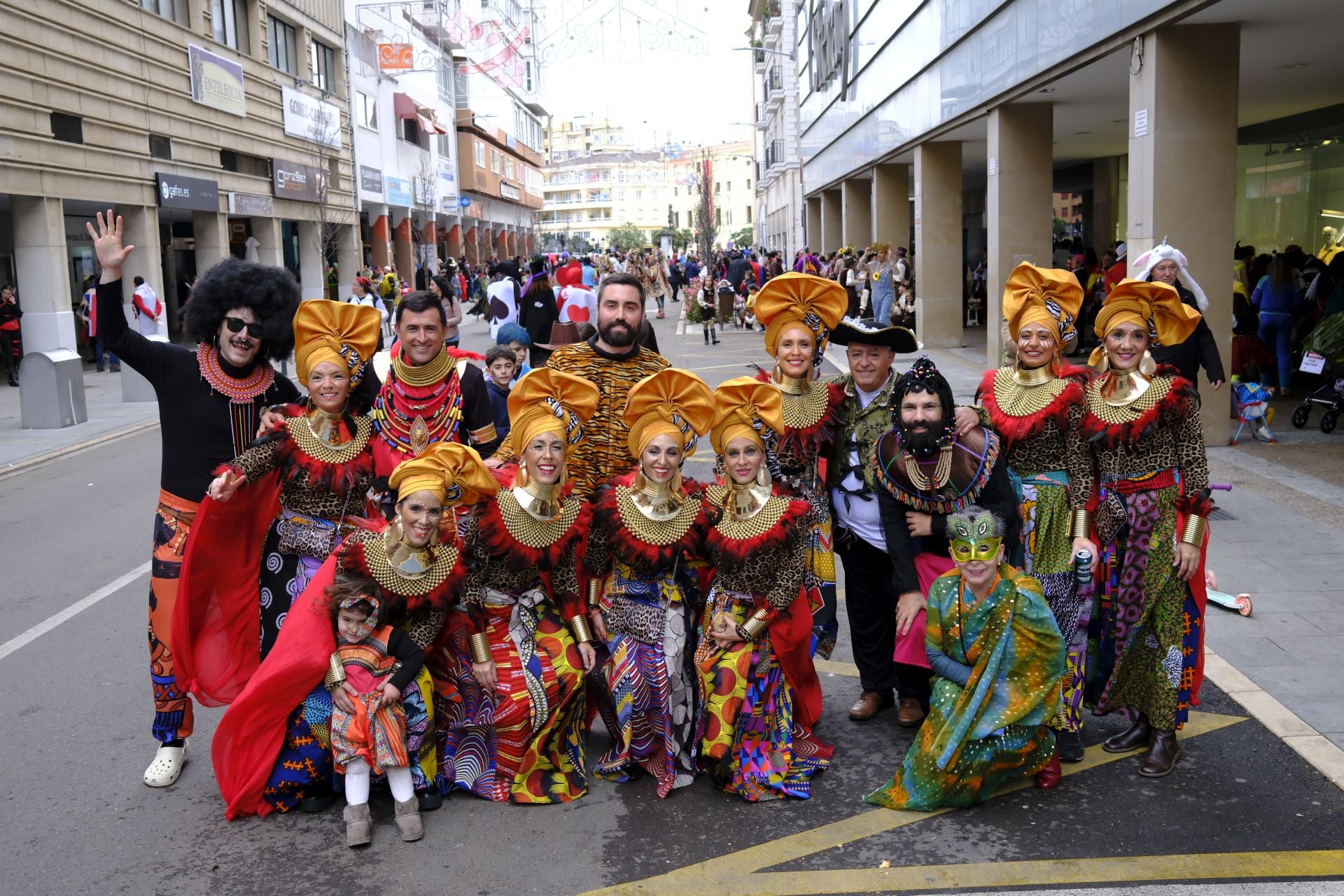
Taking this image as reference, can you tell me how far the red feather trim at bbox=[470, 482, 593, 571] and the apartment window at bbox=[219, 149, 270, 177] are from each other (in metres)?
28.3

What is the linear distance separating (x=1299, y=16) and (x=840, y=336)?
8150 mm

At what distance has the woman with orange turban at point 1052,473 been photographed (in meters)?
4.73

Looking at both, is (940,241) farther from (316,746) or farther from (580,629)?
(316,746)

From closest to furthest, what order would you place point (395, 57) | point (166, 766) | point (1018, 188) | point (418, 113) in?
point (166, 766) < point (1018, 188) < point (395, 57) < point (418, 113)

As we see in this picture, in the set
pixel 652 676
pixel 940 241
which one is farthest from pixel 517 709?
pixel 940 241

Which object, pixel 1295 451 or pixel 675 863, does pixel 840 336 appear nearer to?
pixel 675 863

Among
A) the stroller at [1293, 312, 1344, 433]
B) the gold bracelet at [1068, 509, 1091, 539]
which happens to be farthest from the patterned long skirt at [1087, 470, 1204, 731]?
the stroller at [1293, 312, 1344, 433]

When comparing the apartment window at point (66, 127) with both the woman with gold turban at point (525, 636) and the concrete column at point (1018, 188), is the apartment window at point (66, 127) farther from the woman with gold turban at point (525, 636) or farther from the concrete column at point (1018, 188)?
the woman with gold turban at point (525, 636)

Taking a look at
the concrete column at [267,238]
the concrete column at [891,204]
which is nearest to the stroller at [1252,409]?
the concrete column at [891,204]

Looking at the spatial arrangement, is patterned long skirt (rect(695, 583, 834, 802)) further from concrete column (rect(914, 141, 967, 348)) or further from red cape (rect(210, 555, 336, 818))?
concrete column (rect(914, 141, 967, 348))

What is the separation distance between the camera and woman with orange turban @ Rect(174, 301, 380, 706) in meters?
4.88

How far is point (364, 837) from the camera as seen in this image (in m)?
4.30

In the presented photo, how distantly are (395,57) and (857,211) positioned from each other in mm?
17644

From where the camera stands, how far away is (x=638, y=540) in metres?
4.61
